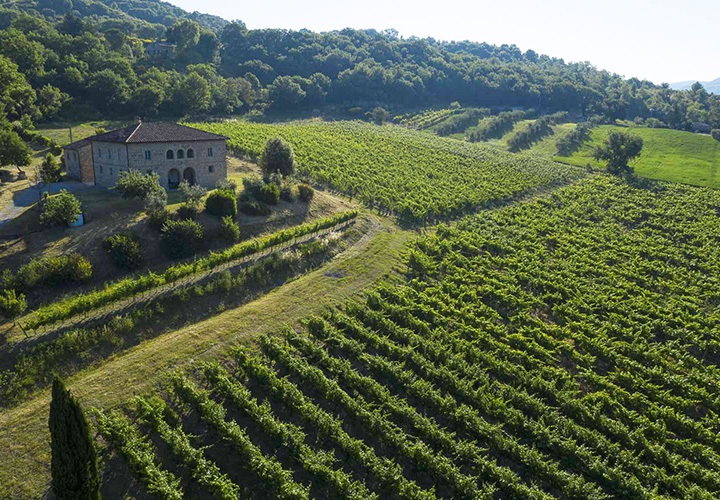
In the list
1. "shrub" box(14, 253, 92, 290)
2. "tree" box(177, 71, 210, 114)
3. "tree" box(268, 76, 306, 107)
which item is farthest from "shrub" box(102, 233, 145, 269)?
"tree" box(268, 76, 306, 107)

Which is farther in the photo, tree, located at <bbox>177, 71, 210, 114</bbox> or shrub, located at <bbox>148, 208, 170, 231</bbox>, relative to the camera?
tree, located at <bbox>177, 71, 210, 114</bbox>

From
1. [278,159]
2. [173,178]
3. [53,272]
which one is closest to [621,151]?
[278,159]

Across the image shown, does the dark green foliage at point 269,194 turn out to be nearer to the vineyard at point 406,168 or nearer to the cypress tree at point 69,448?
the vineyard at point 406,168

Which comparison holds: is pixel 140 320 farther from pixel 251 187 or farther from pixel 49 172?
pixel 49 172

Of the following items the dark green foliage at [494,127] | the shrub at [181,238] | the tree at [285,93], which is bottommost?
the shrub at [181,238]

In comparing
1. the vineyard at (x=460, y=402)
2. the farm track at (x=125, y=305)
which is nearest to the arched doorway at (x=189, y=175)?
the farm track at (x=125, y=305)

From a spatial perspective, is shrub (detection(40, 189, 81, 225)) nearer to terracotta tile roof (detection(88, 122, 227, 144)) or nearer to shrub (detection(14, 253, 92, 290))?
shrub (detection(14, 253, 92, 290))

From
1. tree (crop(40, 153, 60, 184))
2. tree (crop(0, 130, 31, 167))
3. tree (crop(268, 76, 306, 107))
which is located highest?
tree (crop(268, 76, 306, 107))

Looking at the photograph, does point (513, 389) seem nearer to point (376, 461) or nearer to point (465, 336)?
point (465, 336)
